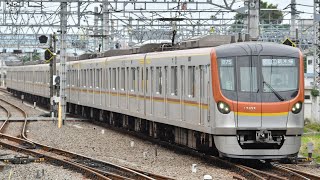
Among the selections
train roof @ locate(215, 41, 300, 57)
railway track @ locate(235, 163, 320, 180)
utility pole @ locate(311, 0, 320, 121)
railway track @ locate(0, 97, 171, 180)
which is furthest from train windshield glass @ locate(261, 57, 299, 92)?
utility pole @ locate(311, 0, 320, 121)

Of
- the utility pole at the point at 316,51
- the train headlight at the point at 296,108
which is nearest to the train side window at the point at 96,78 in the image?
the utility pole at the point at 316,51

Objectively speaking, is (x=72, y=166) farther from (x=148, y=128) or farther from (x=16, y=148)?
(x=148, y=128)

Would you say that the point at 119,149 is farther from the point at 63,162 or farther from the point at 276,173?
the point at 276,173

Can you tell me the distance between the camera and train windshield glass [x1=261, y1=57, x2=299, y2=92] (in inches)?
585

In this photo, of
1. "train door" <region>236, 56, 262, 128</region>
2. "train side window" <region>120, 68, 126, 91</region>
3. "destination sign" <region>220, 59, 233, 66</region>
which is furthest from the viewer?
"train side window" <region>120, 68, 126, 91</region>

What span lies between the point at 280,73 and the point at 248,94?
80cm

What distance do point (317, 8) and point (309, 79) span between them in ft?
82.2

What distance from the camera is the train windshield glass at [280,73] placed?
48.8 ft

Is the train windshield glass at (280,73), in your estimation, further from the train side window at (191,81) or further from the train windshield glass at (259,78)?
the train side window at (191,81)

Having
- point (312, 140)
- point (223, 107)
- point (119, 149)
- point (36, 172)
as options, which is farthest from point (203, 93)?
point (312, 140)

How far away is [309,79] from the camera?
5284 cm

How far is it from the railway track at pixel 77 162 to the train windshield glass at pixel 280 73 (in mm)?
3099

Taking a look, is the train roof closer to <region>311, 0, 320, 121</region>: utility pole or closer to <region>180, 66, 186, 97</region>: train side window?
<region>180, 66, 186, 97</region>: train side window

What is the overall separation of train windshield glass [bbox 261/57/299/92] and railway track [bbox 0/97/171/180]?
3.10 metres
